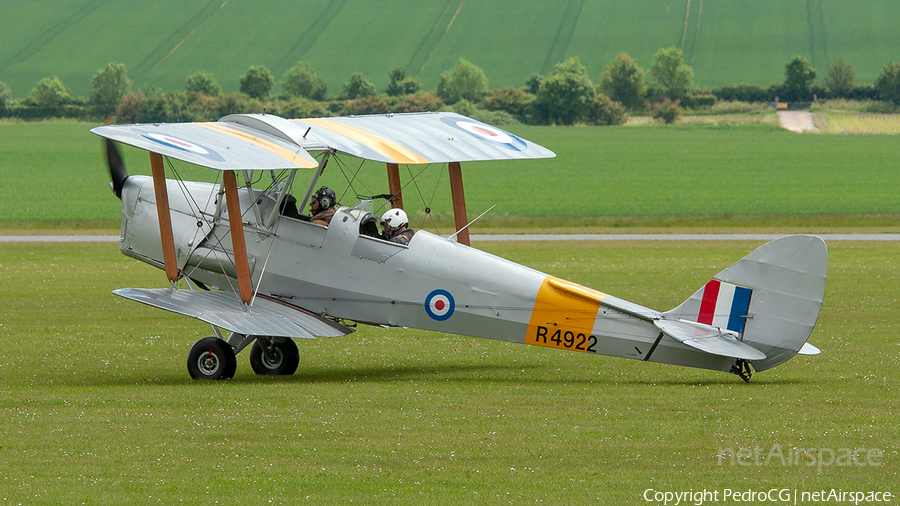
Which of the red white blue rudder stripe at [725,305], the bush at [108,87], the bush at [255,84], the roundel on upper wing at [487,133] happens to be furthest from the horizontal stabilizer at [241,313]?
the bush at [255,84]

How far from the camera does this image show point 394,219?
1206 centimetres

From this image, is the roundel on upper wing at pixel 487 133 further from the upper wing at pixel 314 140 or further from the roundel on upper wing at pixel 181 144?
the roundel on upper wing at pixel 181 144

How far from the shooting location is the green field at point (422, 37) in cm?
11900

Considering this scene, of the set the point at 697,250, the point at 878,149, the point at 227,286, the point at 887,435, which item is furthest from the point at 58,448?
the point at 878,149

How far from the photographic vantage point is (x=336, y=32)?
13188 cm

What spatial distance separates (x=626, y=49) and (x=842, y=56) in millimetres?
24809

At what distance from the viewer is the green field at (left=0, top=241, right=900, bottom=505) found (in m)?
7.54

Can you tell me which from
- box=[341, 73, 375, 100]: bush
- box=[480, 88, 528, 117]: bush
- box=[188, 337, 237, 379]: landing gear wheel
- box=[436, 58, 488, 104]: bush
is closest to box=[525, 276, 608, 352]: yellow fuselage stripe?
box=[188, 337, 237, 379]: landing gear wheel

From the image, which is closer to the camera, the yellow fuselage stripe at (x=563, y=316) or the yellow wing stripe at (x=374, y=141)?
the yellow fuselage stripe at (x=563, y=316)

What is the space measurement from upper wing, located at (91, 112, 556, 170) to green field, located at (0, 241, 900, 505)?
8.35 feet

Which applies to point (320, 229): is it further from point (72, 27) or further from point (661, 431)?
point (72, 27)
